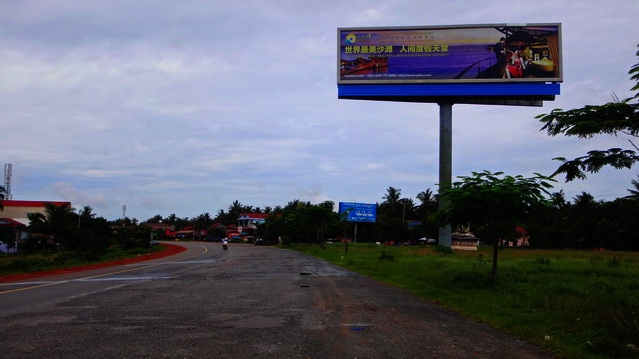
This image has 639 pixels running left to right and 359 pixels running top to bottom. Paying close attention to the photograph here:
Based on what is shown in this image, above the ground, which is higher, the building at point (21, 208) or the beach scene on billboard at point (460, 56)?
the beach scene on billboard at point (460, 56)

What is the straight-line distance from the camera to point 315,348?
22.3 feet

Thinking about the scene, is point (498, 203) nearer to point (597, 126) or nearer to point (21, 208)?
point (597, 126)

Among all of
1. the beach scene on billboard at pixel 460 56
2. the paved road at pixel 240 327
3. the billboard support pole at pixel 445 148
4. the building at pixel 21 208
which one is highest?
the beach scene on billboard at pixel 460 56

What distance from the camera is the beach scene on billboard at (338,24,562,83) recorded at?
122ft

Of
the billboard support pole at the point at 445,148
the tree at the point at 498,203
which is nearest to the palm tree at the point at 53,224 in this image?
the billboard support pole at the point at 445,148

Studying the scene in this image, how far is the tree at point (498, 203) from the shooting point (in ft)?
43.0

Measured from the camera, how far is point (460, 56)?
37.8m

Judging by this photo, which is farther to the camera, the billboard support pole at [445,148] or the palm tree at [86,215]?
the palm tree at [86,215]

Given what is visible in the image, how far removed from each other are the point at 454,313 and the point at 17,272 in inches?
874

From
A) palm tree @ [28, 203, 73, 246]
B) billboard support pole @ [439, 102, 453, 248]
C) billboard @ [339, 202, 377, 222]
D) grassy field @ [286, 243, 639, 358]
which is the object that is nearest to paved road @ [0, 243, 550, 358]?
grassy field @ [286, 243, 639, 358]

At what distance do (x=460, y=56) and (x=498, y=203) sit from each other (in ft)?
89.6

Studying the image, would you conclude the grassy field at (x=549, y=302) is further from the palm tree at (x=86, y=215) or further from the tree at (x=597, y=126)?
the palm tree at (x=86, y=215)

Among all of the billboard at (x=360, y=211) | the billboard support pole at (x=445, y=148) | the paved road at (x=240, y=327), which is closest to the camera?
the paved road at (x=240, y=327)

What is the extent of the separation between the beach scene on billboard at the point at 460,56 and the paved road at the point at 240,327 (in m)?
27.5
